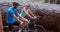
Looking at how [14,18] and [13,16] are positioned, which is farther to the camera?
[14,18]

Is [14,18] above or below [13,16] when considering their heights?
below

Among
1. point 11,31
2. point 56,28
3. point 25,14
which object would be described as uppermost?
point 25,14

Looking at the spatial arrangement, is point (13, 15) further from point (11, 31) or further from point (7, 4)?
point (7, 4)

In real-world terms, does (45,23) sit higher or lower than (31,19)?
lower

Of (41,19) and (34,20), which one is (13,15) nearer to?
(34,20)

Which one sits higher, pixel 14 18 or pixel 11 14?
pixel 11 14

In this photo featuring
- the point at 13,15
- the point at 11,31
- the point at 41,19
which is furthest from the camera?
the point at 41,19

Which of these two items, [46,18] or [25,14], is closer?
[25,14]

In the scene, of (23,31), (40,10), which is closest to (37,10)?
(40,10)

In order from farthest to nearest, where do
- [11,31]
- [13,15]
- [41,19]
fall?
[41,19] < [11,31] < [13,15]

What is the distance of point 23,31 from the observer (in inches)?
294

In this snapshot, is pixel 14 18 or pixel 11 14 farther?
pixel 14 18

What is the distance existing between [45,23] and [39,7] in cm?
91

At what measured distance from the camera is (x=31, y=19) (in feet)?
26.4
